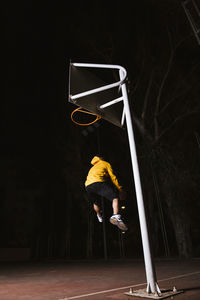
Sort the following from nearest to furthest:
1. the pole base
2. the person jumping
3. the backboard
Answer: the pole base, the person jumping, the backboard

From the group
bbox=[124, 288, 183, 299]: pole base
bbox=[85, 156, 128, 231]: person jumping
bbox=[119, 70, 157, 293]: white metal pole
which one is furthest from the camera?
bbox=[85, 156, 128, 231]: person jumping

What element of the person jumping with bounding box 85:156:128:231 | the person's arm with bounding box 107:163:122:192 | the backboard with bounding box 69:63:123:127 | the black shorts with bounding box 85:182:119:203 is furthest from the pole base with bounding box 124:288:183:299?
the backboard with bounding box 69:63:123:127

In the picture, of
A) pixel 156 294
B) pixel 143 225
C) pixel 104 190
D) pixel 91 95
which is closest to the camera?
pixel 156 294

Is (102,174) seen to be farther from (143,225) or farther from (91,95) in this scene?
(91,95)

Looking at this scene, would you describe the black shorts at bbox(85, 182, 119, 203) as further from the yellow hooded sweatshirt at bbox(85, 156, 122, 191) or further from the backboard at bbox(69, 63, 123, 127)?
the backboard at bbox(69, 63, 123, 127)

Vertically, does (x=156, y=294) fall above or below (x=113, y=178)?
below

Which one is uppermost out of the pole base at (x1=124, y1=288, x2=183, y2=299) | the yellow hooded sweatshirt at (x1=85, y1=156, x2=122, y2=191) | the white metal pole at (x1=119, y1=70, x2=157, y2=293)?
the yellow hooded sweatshirt at (x1=85, y1=156, x2=122, y2=191)

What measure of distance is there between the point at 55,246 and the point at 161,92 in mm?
13232

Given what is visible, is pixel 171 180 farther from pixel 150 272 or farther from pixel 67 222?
pixel 67 222

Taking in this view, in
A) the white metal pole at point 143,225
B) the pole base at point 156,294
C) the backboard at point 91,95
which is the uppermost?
the backboard at point 91,95

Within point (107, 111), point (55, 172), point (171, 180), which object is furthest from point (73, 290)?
point (55, 172)

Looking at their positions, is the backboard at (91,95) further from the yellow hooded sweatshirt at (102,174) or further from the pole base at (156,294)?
Result: the pole base at (156,294)

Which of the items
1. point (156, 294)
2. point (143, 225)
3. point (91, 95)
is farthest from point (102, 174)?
point (156, 294)

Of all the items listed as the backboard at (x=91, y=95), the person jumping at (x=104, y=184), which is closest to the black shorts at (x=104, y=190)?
the person jumping at (x=104, y=184)
